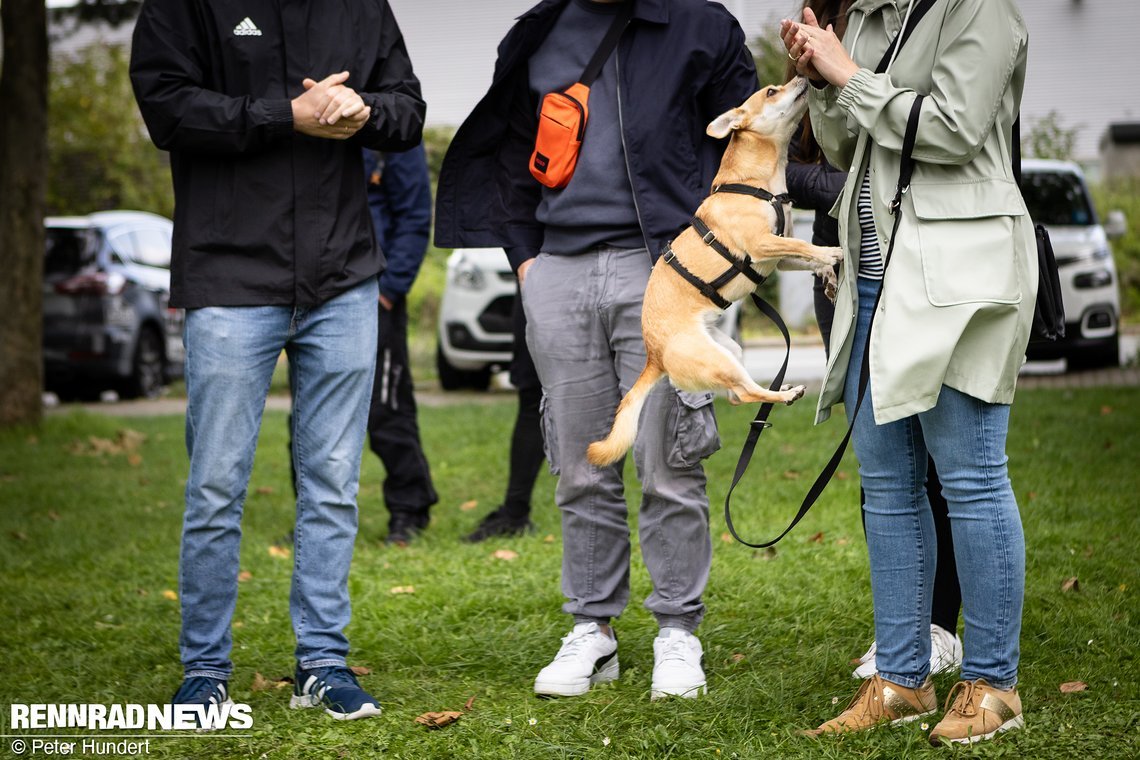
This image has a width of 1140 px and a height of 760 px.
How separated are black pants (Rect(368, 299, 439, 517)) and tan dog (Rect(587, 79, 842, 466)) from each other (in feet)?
9.49

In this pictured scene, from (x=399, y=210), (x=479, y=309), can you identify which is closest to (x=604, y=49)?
(x=399, y=210)

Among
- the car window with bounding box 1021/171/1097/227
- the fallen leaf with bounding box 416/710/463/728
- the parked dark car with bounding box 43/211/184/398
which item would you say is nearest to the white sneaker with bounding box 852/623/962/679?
the fallen leaf with bounding box 416/710/463/728

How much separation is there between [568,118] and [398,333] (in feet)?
8.82

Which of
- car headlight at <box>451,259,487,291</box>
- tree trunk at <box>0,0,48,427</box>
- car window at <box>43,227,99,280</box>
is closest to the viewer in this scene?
tree trunk at <box>0,0,48,427</box>

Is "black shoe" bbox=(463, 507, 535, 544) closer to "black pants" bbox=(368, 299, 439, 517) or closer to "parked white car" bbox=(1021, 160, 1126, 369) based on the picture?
"black pants" bbox=(368, 299, 439, 517)

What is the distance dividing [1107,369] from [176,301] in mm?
10549

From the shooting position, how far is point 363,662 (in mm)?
4039

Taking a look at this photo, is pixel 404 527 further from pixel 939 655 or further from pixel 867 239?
pixel 867 239

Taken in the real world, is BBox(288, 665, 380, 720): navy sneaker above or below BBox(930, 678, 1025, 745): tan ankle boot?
below

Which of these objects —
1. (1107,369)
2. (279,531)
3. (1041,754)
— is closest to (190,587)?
(1041,754)

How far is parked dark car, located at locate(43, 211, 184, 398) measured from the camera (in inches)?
476

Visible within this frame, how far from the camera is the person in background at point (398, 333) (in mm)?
5594

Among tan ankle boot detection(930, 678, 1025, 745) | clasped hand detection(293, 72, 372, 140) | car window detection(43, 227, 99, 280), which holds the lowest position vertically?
tan ankle boot detection(930, 678, 1025, 745)

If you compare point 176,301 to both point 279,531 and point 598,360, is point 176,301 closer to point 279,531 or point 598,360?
point 598,360
